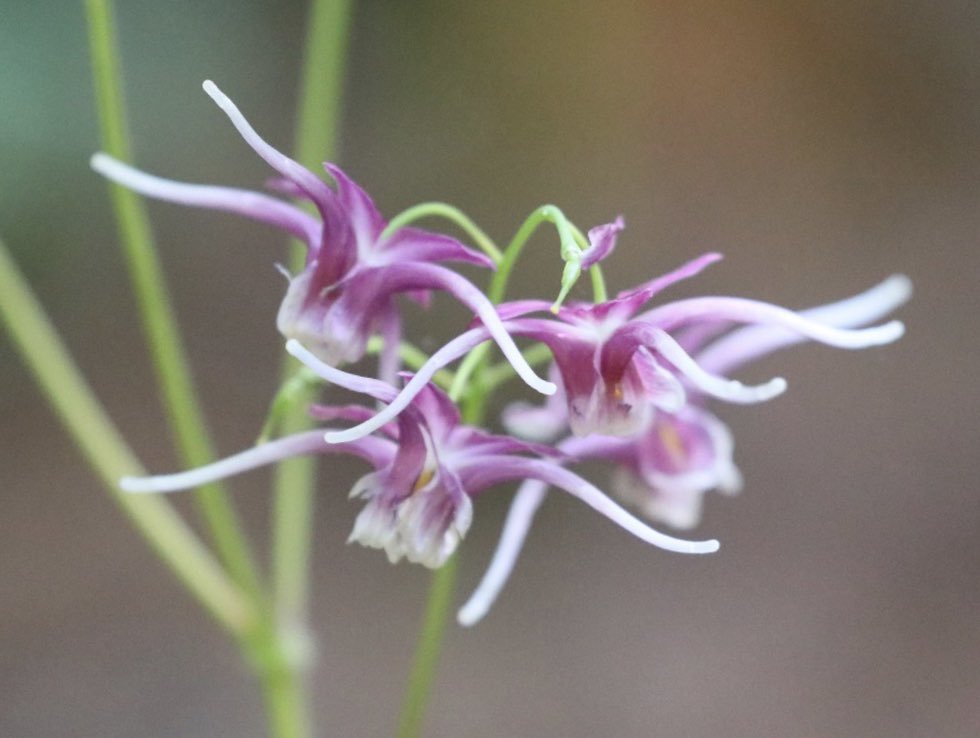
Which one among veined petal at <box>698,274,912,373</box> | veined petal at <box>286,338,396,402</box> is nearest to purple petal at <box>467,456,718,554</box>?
veined petal at <box>286,338,396,402</box>

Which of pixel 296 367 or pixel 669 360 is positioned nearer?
pixel 669 360

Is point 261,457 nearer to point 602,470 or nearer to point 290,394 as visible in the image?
point 290,394

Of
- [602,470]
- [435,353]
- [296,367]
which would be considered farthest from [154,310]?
[602,470]

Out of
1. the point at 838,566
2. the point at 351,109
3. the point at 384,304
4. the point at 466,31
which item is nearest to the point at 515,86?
the point at 466,31

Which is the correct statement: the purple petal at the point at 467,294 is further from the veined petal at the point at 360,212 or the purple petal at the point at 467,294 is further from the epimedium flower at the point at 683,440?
the epimedium flower at the point at 683,440

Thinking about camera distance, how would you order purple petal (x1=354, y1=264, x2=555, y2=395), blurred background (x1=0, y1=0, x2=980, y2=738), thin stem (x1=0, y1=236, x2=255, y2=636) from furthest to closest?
blurred background (x1=0, y1=0, x2=980, y2=738), thin stem (x1=0, y1=236, x2=255, y2=636), purple petal (x1=354, y1=264, x2=555, y2=395)

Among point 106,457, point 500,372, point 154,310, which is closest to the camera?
point 500,372

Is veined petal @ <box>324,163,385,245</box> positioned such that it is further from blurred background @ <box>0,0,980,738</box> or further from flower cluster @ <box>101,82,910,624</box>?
blurred background @ <box>0,0,980,738</box>
